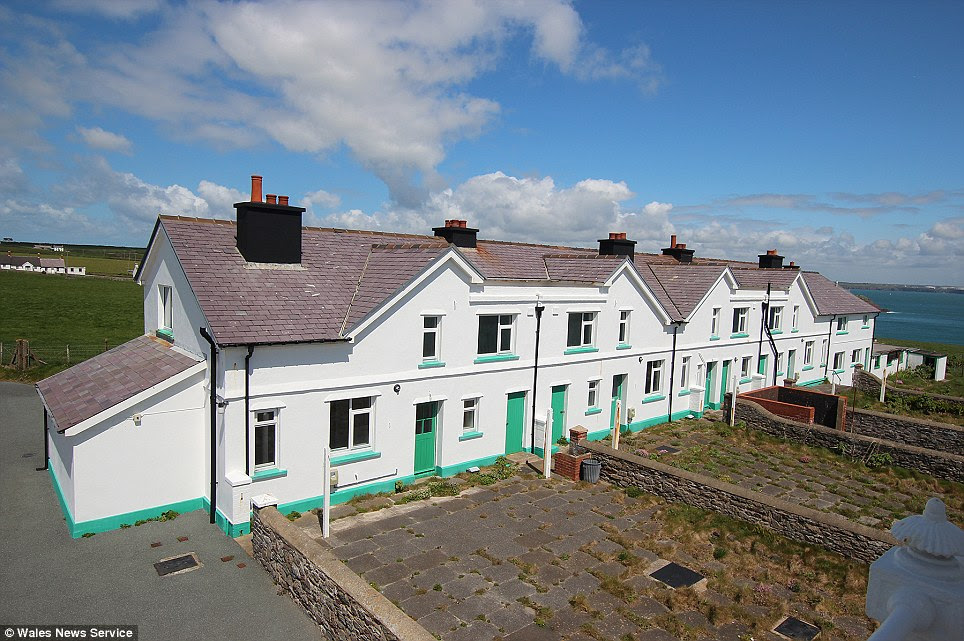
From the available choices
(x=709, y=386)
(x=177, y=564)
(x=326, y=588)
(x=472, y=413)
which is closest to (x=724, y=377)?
(x=709, y=386)

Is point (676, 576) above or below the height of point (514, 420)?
below

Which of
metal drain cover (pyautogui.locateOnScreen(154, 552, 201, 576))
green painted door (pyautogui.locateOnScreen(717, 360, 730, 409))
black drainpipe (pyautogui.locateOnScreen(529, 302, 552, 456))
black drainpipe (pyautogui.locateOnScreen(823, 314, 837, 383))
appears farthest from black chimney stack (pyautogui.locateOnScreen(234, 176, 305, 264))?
black drainpipe (pyautogui.locateOnScreen(823, 314, 837, 383))

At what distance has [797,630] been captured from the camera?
10.1 m

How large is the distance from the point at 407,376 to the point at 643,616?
28.0 ft

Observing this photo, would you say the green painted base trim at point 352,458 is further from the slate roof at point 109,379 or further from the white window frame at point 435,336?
the slate roof at point 109,379

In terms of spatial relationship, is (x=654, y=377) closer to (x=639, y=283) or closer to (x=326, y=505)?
(x=639, y=283)

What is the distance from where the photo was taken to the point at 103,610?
10.2m

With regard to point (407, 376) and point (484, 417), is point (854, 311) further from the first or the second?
point (407, 376)

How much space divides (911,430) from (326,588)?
23.3 metres

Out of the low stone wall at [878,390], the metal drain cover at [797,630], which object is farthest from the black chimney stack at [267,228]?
the low stone wall at [878,390]

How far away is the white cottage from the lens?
1341cm

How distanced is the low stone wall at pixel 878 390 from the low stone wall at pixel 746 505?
19835 millimetres

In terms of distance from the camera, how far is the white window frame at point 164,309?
17022mm

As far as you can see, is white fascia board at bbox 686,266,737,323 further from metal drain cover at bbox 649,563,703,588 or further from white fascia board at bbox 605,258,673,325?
metal drain cover at bbox 649,563,703,588
